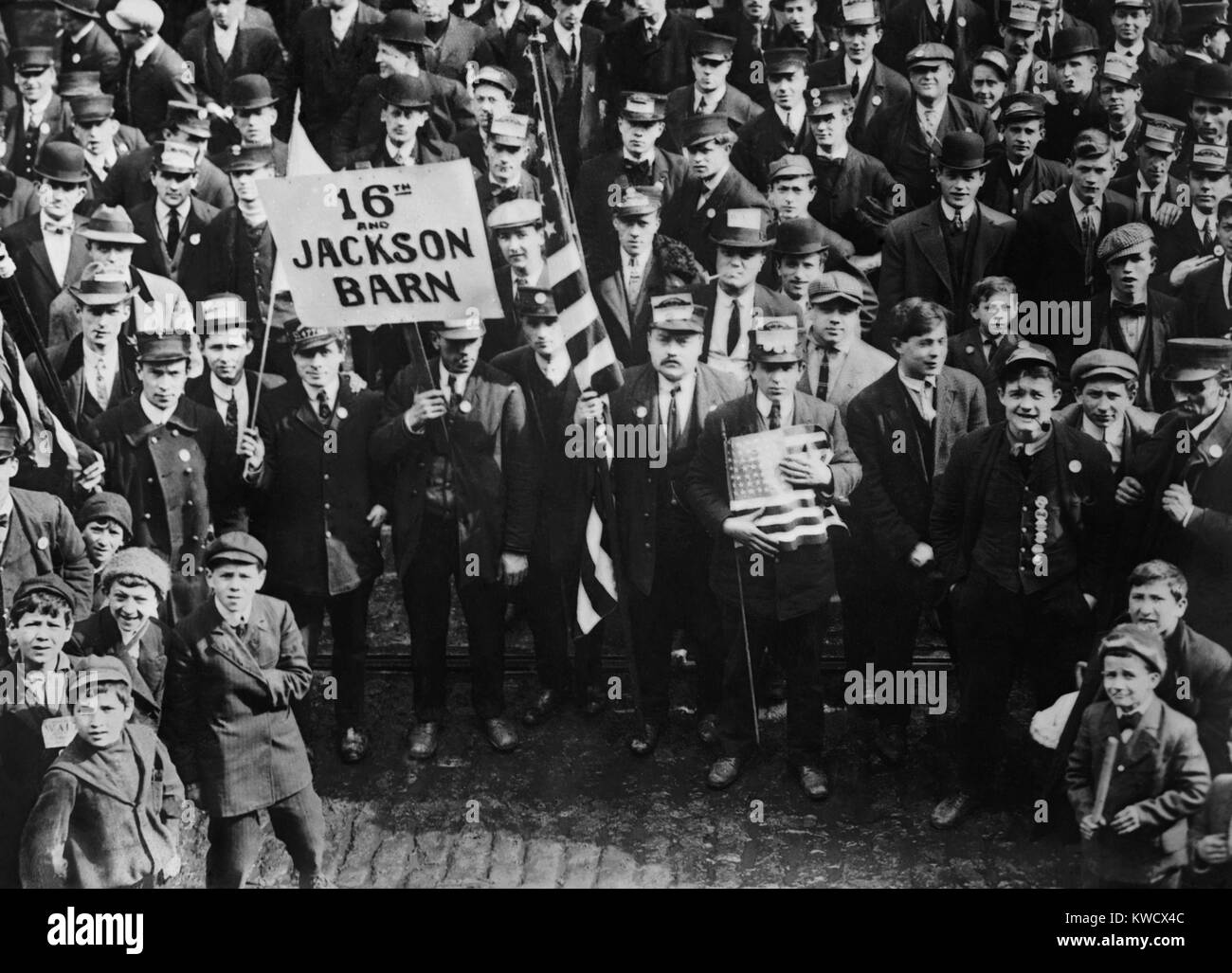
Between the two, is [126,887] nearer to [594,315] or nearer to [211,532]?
[211,532]

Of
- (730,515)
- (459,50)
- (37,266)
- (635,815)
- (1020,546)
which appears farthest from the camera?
(37,266)

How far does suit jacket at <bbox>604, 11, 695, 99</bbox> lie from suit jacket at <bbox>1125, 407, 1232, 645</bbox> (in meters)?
2.80

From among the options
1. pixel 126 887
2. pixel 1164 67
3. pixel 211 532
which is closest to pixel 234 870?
pixel 126 887

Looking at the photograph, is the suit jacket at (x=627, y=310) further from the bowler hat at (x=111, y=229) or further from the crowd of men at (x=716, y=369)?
the bowler hat at (x=111, y=229)

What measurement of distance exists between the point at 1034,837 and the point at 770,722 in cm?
131

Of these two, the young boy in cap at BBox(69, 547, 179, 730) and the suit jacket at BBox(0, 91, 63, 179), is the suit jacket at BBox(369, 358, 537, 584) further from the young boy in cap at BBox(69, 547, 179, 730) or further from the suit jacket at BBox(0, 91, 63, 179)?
the suit jacket at BBox(0, 91, 63, 179)

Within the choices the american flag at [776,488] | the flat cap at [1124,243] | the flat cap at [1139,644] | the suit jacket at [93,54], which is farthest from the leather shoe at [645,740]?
the suit jacket at [93,54]

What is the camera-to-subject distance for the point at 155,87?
27.7 ft

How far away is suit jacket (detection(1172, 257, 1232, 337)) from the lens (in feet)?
26.5

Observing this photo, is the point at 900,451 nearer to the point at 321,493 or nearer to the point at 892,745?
the point at 892,745

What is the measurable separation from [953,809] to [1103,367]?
7.04 ft

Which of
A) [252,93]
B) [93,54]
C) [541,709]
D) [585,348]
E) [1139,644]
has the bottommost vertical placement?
[541,709]

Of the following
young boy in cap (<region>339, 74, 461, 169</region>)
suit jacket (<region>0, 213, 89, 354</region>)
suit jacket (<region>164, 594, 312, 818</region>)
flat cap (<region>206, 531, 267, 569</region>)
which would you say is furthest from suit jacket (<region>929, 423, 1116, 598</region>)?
suit jacket (<region>0, 213, 89, 354</region>)

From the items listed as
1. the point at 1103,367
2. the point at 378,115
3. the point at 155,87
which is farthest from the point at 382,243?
the point at 1103,367
